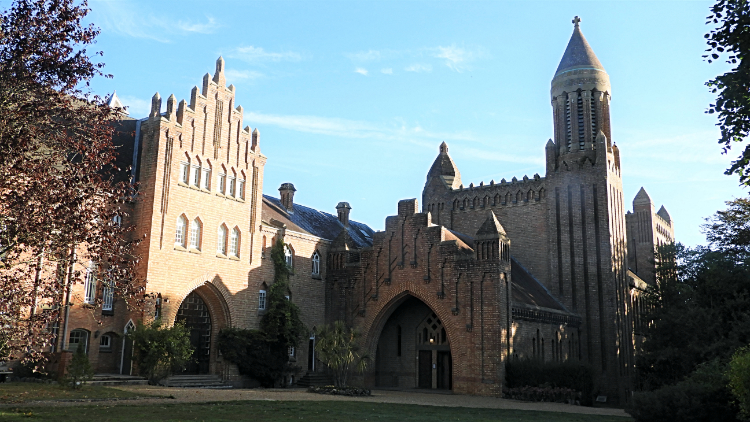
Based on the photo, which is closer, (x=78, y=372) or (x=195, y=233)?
(x=78, y=372)

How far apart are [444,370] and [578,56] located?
24795 mm

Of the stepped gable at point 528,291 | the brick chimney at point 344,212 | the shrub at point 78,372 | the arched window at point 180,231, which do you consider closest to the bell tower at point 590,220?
the stepped gable at point 528,291

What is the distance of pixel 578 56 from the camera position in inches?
1849

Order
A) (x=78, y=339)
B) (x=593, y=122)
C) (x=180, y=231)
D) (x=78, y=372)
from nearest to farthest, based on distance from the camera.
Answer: (x=78, y=372)
(x=78, y=339)
(x=180, y=231)
(x=593, y=122)

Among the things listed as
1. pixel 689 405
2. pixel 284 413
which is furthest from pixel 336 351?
pixel 689 405

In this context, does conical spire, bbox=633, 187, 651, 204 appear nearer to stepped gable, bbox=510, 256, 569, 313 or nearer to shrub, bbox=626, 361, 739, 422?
stepped gable, bbox=510, 256, 569, 313

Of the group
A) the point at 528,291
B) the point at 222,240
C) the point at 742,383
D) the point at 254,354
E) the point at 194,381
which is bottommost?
the point at 194,381

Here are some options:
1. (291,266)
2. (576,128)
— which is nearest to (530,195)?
(576,128)

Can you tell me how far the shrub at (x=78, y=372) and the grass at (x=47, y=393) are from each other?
0.93 ft

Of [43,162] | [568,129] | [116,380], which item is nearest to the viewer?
[43,162]

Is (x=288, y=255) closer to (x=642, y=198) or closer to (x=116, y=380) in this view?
(x=116, y=380)

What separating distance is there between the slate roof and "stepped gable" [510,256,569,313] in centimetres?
996

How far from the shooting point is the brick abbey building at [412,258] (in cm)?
3038

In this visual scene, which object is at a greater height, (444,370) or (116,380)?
(444,370)
